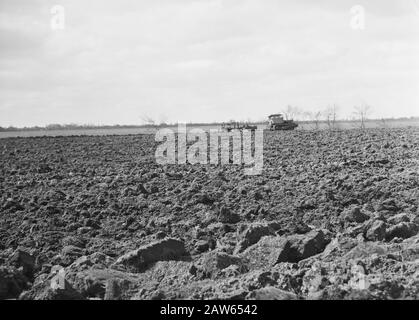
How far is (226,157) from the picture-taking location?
2008cm

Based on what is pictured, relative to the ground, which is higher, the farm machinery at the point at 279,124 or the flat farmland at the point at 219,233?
the farm machinery at the point at 279,124

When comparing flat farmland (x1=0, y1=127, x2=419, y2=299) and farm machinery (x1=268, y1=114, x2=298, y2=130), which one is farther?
farm machinery (x1=268, y1=114, x2=298, y2=130)

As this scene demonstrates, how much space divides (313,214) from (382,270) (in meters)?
3.74

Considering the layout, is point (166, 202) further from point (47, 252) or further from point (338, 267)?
point (338, 267)

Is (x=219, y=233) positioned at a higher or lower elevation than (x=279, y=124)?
lower

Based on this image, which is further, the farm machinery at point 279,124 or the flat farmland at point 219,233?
the farm machinery at point 279,124

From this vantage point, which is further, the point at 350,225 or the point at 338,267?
the point at 350,225

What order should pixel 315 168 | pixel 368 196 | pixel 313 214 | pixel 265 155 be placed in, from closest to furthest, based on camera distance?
pixel 313 214, pixel 368 196, pixel 315 168, pixel 265 155

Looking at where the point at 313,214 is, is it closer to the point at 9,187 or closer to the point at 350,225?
the point at 350,225

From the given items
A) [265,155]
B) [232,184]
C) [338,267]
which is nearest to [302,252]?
[338,267]

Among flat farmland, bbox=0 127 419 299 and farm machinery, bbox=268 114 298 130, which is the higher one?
farm machinery, bbox=268 114 298 130

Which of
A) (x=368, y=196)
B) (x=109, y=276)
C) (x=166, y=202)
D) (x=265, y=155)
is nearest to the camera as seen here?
(x=109, y=276)

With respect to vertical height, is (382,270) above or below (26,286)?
above

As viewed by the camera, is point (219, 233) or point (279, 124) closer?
point (219, 233)
